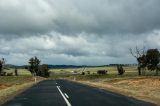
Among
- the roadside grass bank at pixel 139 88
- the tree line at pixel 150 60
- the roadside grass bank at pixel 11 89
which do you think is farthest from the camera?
the tree line at pixel 150 60

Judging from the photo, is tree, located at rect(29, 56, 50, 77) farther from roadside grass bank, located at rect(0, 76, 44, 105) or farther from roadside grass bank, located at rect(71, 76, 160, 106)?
roadside grass bank, located at rect(71, 76, 160, 106)

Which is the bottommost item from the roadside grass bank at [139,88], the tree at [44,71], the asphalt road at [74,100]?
the asphalt road at [74,100]

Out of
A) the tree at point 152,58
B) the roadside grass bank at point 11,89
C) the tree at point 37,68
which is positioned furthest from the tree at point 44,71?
the roadside grass bank at point 11,89

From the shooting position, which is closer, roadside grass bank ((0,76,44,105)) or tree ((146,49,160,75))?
roadside grass bank ((0,76,44,105))

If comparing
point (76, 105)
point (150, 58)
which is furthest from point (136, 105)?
point (150, 58)

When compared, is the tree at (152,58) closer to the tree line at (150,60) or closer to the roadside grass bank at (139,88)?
the tree line at (150,60)

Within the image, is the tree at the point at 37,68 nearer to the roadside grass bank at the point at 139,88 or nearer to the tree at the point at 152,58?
the tree at the point at 152,58

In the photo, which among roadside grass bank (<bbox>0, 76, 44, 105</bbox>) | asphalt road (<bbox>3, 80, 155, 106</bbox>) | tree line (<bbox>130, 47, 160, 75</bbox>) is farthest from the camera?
tree line (<bbox>130, 47, 160, 75</bbox>)

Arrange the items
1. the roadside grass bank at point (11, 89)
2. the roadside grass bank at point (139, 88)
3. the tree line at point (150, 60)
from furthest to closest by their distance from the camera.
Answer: the tree line at point (150, 60) < the roadside grass bank at point (11, 89) < the roadside grass bank at point (139, 88)

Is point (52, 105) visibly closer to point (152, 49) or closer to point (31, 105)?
point (31, 105)

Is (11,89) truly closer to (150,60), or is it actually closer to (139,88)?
(139,88)

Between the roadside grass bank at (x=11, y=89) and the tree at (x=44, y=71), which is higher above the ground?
the tree at (x=44, y=71)

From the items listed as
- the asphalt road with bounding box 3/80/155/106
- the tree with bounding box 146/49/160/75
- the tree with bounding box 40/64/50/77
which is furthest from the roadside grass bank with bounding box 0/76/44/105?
the tree with bounding box 40/64/50/77

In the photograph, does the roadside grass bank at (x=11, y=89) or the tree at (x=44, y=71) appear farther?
the tree at (x=44, y=71)
